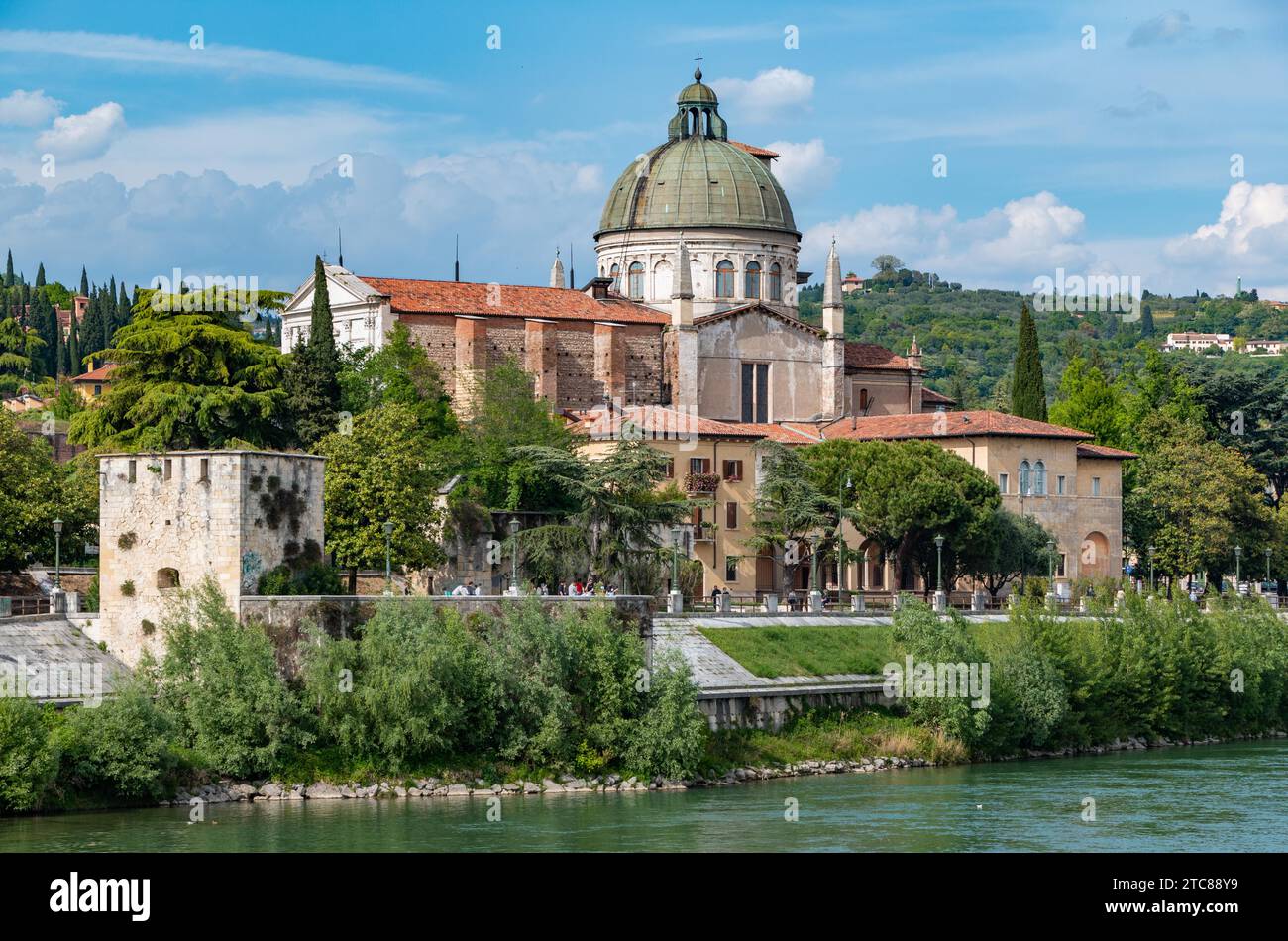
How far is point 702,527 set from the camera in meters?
62.8

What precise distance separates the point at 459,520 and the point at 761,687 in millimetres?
14336

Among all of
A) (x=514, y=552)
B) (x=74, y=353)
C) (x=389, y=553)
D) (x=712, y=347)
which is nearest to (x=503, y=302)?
(x=712, y=347)

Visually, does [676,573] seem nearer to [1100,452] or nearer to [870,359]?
[1100,452]

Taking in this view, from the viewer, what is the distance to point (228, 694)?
36188 mm

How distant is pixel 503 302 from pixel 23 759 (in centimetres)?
3806

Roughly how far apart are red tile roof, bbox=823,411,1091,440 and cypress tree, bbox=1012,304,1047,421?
375 centimetres

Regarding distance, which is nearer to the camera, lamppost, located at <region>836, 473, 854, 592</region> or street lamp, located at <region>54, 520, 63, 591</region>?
street lamp, located at <region>54, 520, 63, 591</region>

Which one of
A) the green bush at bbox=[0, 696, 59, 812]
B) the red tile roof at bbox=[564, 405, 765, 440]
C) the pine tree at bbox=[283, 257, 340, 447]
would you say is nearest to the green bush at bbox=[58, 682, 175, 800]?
the green bush at bbox=[0, 696, 59, 812]

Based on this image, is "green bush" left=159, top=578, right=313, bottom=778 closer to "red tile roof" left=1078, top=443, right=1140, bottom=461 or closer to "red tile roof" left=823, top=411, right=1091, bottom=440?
"red tile roof" left=823, top=411, right=1091, bottom=440

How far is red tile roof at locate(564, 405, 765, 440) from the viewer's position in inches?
2493

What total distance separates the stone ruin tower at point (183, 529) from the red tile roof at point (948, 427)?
109 feet

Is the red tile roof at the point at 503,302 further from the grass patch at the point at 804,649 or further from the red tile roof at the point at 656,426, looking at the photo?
the grass patch at the point at 804,649
